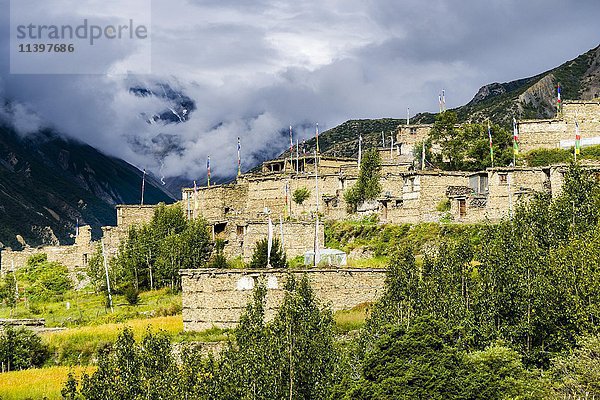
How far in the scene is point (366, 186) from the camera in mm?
57688

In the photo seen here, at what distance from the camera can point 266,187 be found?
66125 mm

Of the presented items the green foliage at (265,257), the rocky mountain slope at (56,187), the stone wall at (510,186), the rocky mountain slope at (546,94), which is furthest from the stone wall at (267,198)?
the rocky mountain slope at (56,187)

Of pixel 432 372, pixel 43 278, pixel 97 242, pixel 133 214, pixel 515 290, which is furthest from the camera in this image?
pixel 97 242

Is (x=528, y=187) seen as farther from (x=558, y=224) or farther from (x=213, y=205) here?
(x=213, y=205)

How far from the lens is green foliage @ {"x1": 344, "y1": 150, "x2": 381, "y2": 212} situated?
57281mm

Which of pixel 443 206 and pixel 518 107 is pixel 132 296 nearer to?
pixel 443 206

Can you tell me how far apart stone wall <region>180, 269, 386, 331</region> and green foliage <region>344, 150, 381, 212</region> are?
19.1 meters

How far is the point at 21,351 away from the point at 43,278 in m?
23.6

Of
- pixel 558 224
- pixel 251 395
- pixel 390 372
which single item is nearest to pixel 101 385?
pixel 251 395

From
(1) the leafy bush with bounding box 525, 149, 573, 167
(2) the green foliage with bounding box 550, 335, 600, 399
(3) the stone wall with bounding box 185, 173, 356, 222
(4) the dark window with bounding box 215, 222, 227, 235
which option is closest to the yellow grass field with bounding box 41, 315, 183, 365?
(4) the dark window with bounding box 215, 222, 227, 235

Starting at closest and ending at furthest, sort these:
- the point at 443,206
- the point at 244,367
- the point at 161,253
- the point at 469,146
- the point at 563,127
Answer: the point at 244,367
the point at 443,206
the point at 161,253
the point at 563,127
the point at 469,146

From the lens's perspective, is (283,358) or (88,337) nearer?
(283,358)

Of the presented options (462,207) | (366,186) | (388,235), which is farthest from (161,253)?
(462,207)

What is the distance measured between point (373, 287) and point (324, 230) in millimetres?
16818
